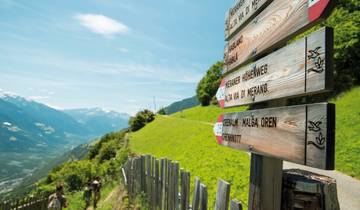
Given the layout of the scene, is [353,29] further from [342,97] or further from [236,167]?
[236,167]

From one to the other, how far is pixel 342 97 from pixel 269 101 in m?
22.6

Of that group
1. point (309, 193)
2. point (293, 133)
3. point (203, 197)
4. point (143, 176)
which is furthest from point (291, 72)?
point (143, 176)

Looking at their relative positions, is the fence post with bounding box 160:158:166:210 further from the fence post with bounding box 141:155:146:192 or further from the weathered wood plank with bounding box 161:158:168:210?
the fence post with bounding box 141:155:146:192

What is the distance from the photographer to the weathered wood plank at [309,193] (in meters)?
2.41

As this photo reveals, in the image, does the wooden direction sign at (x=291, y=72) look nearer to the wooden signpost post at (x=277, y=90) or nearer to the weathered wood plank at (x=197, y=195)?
the wooden signpost post at (x=277, y=90)

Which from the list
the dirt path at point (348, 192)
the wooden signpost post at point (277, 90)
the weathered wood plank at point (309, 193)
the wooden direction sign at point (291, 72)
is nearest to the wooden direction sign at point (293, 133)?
the wooden signpost post at point (277, 90)

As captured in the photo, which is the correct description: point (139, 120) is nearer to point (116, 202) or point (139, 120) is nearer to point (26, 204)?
point (26, 204)

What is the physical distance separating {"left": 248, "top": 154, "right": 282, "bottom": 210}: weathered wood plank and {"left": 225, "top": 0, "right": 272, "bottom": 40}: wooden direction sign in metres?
1.47

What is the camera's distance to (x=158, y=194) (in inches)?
277

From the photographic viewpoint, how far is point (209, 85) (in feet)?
181

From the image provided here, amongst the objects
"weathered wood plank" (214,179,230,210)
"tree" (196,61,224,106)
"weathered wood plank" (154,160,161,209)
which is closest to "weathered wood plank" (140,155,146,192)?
"weathered wood plank" (154,160,161,209)

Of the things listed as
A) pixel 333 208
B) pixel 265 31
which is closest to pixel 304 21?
pixel 265 31

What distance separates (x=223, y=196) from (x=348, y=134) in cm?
1470

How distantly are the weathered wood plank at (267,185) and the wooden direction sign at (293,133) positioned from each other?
141mm
